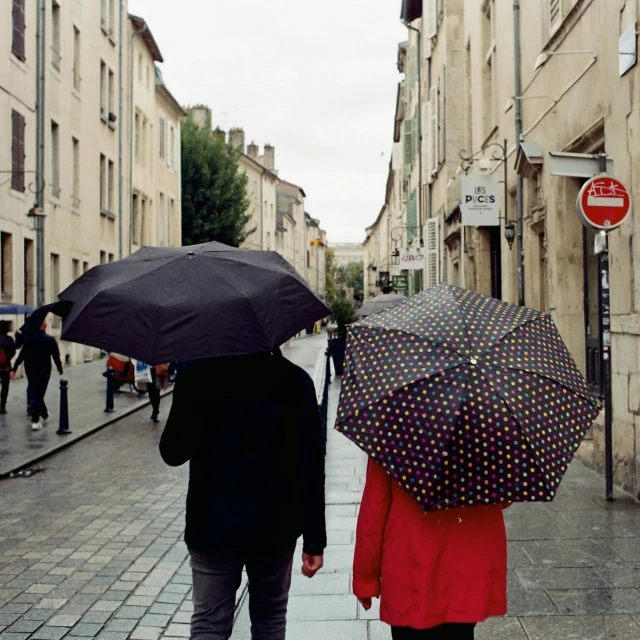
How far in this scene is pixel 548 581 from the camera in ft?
17.5

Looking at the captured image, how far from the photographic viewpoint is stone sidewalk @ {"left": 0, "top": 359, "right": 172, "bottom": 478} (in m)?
10.7

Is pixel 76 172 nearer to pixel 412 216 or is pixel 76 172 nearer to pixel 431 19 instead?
pixel 431 19

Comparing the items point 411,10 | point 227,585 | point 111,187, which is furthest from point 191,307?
point 111,187

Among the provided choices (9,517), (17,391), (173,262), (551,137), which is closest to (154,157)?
(17,391)

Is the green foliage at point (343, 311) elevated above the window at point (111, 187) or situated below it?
below

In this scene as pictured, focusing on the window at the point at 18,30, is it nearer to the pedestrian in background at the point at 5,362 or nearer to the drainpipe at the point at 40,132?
the drainpipe at the point at 40,132

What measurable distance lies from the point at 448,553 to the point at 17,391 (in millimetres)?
17196

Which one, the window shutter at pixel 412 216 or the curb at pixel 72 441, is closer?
the curb at pixel 72 441

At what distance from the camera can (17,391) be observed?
737 inches

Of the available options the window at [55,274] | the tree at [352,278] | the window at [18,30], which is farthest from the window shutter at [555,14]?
the tree at [352,278]

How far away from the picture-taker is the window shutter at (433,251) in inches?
941

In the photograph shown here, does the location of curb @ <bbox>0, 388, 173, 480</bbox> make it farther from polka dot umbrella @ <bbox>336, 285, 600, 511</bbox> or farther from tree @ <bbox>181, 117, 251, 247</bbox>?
tree @ <bbox>181, 117, 251, 247</bbox>

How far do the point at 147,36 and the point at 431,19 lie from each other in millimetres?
16582

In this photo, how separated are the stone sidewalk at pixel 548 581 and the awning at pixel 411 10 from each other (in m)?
24.7
